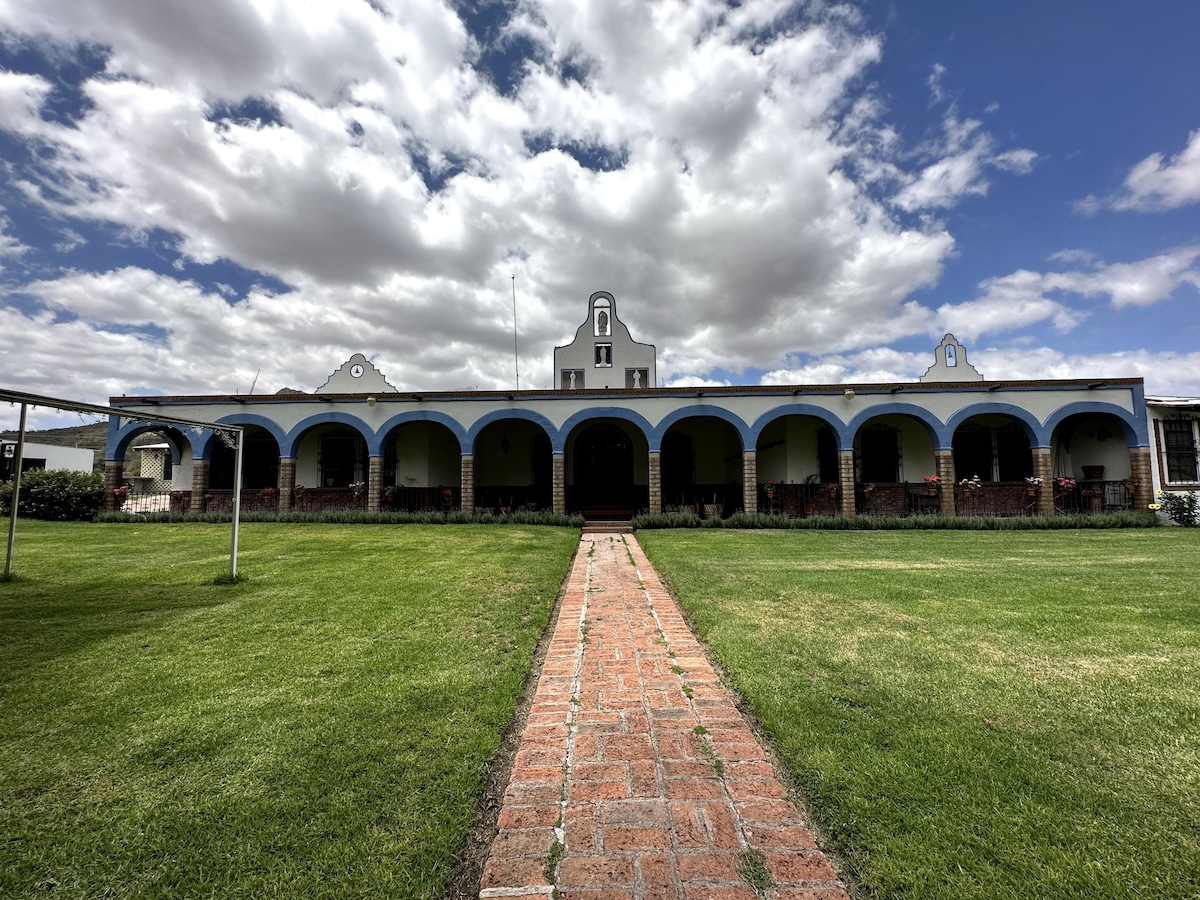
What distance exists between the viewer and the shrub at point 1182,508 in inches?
535

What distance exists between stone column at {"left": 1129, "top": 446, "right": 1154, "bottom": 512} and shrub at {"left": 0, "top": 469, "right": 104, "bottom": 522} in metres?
29.0

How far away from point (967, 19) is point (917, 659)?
10.2 meters

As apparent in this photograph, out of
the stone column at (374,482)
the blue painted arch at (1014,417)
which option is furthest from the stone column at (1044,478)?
the stone column at (374,482)

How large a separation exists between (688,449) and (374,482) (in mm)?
10177

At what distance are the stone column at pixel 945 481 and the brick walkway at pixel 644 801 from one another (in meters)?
13.4

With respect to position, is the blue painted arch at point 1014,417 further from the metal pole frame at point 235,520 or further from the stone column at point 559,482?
the metal pole frame at point 235,520

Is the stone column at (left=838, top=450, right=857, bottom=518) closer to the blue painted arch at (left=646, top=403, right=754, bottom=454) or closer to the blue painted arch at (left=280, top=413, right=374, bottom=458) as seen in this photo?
the blue painted arch at (left=646, top=403, right=754, bottom=454)

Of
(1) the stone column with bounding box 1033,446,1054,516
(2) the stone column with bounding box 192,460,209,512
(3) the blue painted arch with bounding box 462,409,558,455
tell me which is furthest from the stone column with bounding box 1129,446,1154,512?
(2) the stone column with bounding box 192,460,209,512

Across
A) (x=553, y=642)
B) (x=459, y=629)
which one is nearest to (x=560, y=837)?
Answer: (x=553, y=642)

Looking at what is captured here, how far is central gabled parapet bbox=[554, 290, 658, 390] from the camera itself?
21812 millimetres

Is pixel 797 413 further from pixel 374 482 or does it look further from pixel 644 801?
pixel 644 801

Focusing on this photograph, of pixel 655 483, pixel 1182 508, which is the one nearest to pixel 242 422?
pixel 655 483

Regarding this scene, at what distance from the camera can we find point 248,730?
9.33 feet

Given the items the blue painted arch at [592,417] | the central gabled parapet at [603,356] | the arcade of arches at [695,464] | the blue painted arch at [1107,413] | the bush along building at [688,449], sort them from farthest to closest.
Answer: the central gabled parapet at [603,356] < the blue painted arch at [592,417] < the arcade of arches at [695,464] < the bush along building at [688,449] < the blue painted arch at [1107,413]
